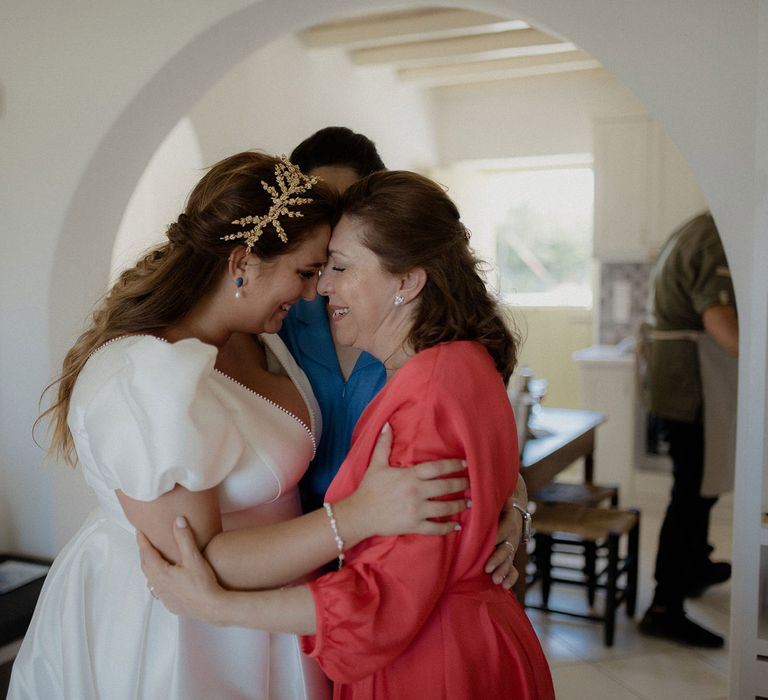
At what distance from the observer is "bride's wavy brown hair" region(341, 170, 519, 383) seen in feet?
4.68

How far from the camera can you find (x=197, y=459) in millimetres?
1318

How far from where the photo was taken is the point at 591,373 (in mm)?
5730

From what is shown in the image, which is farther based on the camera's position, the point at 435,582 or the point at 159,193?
the point at 159,193

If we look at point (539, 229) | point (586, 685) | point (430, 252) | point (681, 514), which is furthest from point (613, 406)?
point (430, 252)

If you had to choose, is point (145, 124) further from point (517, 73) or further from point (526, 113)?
point (526, 113)

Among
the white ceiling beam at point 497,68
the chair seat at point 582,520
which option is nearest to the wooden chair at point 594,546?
the chair seat at point 582,520

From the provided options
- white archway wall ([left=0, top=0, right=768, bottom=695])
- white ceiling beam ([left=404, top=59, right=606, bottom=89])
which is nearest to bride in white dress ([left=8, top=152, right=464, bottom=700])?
white archway wall ([left=0, top=0, right=768, bottom=695])

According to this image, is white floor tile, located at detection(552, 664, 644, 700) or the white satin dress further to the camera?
white floor tile, located at detection(552, 664, 644, 700)

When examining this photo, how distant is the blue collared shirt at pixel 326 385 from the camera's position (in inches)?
69.4

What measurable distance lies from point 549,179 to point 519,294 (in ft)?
3.49

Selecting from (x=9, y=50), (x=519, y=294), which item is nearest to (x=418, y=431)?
(x=9, y=50)

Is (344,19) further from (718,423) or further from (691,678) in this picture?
(691,678)

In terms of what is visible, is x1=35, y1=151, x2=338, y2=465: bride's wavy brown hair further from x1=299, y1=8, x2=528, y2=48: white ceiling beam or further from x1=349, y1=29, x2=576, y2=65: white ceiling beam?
x1=349, y1=29, x2=576, y2=65: white ceiling beam

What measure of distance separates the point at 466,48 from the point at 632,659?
340 cm
